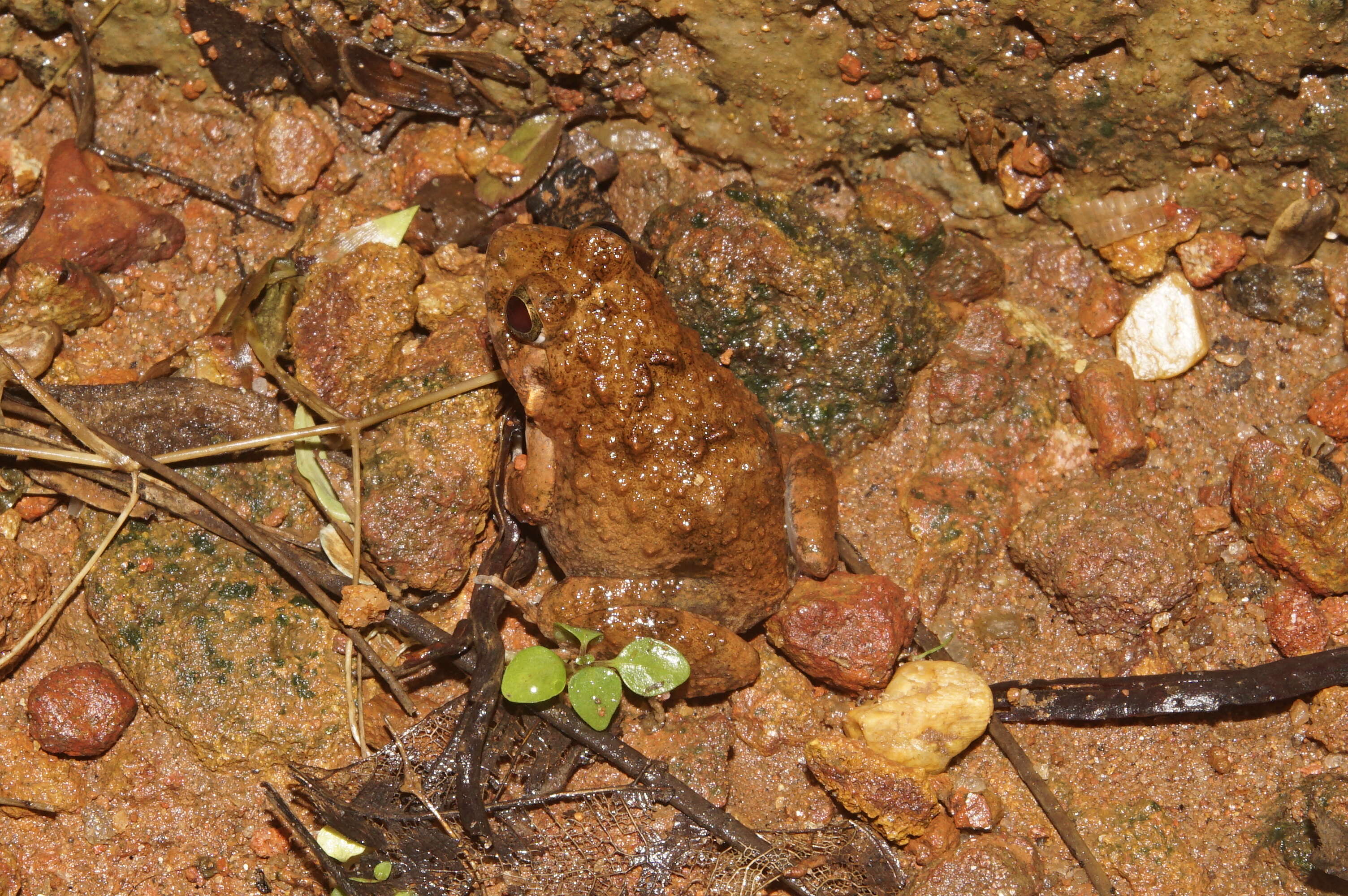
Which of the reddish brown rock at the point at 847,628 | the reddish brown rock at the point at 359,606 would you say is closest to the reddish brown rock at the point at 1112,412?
the reddish brown rock at the point at 847,628

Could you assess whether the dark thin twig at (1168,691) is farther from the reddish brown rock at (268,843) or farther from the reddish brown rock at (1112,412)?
the reddish brown rock at (268,843)

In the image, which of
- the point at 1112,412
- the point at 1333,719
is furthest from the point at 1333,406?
the point at 1333,719

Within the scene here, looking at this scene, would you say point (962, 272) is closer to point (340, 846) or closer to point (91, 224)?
point (340, 846)

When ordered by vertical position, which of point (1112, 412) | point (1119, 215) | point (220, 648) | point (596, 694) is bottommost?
point (220, 648)

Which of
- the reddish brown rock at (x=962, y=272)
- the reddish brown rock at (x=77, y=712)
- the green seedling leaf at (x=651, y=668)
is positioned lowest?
the reddish brown rock at (x=77, y=712)

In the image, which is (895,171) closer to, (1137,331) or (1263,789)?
(1137,331)

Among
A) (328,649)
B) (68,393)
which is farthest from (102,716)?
(68,393)
